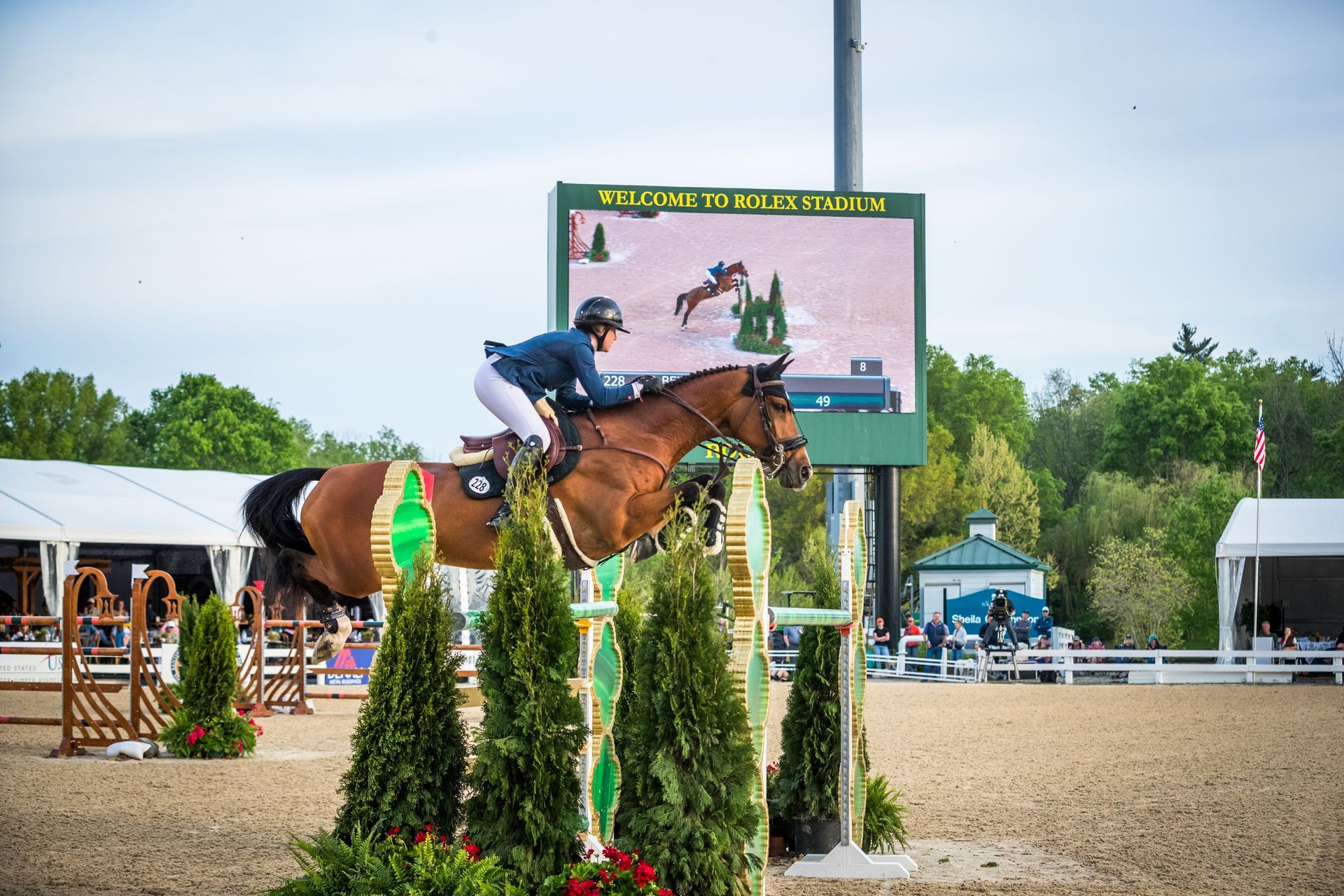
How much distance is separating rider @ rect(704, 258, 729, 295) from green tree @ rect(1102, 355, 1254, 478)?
106ft

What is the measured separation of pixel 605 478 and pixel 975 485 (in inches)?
1651

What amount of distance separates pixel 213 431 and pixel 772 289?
34508 millimetres

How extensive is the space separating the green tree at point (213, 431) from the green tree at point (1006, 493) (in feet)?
87.5

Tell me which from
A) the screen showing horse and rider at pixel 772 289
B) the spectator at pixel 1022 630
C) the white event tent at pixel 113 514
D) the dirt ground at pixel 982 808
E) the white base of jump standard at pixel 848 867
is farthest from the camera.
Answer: the spectator at pixel 1022 630

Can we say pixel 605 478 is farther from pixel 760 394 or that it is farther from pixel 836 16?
pixel 836 16

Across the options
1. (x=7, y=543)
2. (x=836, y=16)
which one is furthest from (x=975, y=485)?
(x=7, y=543)

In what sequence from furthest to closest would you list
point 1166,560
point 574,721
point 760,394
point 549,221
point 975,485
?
point 975,485 → point 1166,560 → point 549,221 → point 760,394 → point 574,721

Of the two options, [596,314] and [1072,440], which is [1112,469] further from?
[596,314]

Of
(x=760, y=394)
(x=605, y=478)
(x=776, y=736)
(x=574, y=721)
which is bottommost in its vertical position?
(x=776, y=736)

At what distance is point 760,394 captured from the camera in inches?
264

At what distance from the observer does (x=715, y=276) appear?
21.6 meters

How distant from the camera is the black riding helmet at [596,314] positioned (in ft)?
21.1

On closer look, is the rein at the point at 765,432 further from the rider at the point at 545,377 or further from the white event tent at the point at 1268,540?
the white event tent at the point at 1268,540

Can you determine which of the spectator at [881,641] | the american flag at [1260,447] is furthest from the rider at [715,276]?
the american flag at [1260,447]
